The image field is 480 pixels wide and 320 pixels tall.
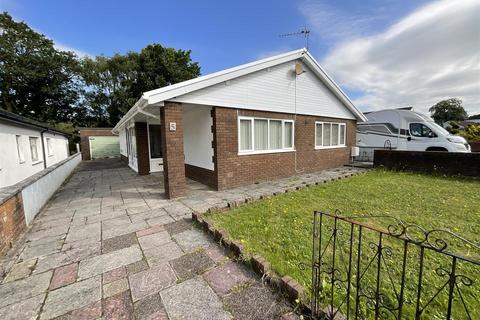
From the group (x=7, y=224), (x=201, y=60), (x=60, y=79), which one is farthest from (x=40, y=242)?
(x=60, y=79)

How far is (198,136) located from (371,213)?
5.54 metres

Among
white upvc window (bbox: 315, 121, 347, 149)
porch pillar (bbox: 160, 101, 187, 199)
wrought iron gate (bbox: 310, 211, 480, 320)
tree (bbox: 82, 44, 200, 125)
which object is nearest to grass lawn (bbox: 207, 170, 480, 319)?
wrought iron gate (bbox: 310, 211, 480, 320)

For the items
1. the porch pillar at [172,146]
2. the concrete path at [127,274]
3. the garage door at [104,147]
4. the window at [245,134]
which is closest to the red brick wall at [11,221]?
the concrete path at [127,274]

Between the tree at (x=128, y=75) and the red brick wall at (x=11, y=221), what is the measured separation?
22271 millimetres

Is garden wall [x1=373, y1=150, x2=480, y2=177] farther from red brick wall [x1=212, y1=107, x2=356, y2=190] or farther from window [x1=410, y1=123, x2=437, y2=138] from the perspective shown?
window [x1=410, y1=123, x2=437, y2=138]

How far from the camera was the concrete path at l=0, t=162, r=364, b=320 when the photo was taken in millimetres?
2145

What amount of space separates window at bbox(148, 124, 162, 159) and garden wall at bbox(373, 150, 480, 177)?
10.8 meters

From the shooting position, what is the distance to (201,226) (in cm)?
404

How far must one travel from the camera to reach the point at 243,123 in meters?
7.07

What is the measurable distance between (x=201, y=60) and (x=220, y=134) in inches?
961

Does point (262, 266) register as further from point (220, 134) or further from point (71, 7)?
point (71, 7)

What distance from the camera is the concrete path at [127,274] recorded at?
2.14 meters

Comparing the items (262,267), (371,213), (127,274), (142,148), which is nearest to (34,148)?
(142,148)

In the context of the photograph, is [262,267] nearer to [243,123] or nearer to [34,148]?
[243,123]
